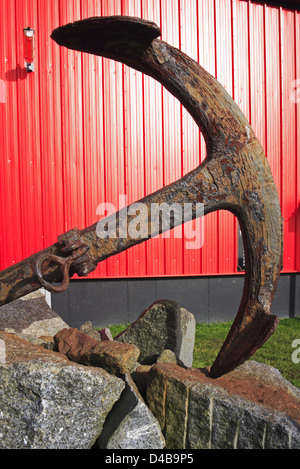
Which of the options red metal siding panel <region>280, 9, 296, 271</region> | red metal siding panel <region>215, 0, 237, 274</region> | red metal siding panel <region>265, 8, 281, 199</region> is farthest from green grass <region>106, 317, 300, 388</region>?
red metal siding panel <region>265, 8, 281, 199</region>

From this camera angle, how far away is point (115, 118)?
15.5 ft

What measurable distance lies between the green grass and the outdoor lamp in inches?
132

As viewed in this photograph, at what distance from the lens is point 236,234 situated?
16.9ft

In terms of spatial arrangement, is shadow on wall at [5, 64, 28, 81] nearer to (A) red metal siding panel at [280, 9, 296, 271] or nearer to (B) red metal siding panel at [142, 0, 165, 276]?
(B) red metal siding panel at [142, 0, 165, 276]

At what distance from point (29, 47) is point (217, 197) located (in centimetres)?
366

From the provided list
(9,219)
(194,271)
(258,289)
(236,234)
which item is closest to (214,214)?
(236,234)

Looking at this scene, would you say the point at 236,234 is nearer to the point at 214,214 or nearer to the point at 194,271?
the point at 214,214

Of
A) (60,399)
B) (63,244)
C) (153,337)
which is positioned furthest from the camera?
(153,337)

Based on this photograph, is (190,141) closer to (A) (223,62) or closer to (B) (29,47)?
(A) (223,62)

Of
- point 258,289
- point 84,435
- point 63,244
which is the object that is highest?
point 63,244

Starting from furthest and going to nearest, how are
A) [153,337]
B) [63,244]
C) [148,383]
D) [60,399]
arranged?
[153,337]
[148,383]
[63,244]
[60,399]

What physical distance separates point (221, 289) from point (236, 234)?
0.79m

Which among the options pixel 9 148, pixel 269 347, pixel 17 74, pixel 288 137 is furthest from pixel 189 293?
pixel 17 74

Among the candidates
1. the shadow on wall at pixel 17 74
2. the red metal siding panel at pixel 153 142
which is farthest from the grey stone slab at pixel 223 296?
the shadow on wall at pixel 17 74
